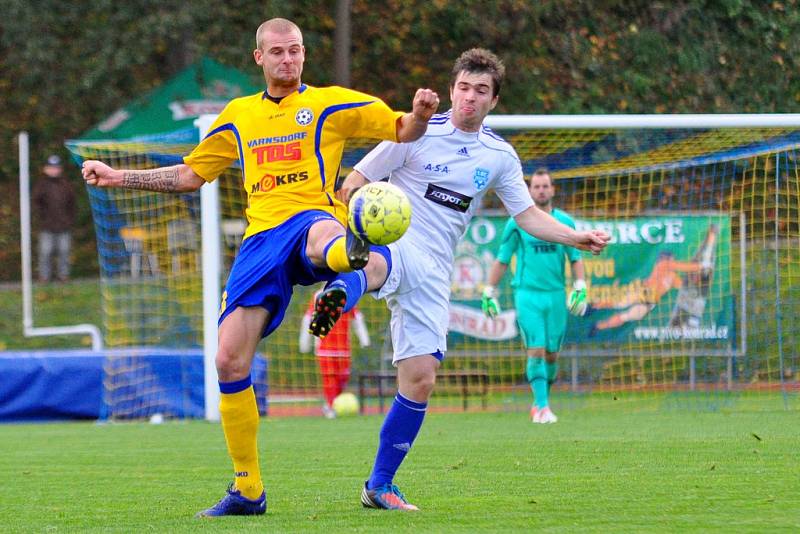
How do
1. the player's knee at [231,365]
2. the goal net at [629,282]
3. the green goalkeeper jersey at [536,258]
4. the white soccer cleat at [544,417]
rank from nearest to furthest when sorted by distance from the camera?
the player's knee at [231,365]
the white soccer cleat at [544,417]
the green goalkeeper jersey at [536,258]
the goal net at [629,282]

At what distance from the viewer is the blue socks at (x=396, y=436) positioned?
6.05 metres

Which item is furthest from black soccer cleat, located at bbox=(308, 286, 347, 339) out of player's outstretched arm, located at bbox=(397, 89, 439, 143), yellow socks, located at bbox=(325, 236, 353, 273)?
player's outstretched arm, located at bbox=(397, 89, 439, 143)

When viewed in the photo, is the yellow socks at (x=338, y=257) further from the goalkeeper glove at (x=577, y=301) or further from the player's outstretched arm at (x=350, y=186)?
the goalkeeper glove at (x=577, y=301)

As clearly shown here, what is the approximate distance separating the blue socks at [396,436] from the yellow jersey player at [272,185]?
570mm

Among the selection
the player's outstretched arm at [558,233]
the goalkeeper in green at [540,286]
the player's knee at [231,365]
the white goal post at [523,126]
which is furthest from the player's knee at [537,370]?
the player's knee at [231,365]

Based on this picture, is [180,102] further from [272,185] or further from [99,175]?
[272,185]

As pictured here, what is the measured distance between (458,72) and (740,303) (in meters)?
9.18

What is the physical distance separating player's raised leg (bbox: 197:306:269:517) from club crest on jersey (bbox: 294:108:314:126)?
91cm

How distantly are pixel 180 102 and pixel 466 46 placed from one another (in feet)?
21.0

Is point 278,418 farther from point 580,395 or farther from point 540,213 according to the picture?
A: point 540,213

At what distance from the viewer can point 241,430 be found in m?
5.84

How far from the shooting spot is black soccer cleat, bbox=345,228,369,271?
5391 millimetres

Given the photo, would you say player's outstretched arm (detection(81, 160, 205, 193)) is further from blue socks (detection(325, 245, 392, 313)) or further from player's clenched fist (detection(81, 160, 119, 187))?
blue socks (detection(325, 245, 392, 313))

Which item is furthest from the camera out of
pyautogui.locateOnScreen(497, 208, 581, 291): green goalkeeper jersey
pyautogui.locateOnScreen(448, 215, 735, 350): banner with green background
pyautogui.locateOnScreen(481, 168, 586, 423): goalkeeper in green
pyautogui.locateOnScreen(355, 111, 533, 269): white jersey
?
pyautogui.locateOnScreen(448, 215, 735, 350): banner with green background
